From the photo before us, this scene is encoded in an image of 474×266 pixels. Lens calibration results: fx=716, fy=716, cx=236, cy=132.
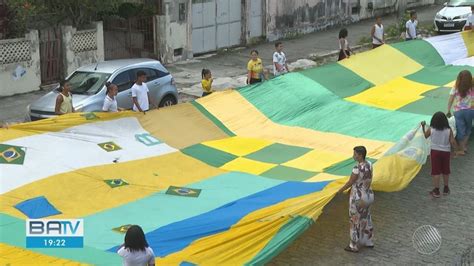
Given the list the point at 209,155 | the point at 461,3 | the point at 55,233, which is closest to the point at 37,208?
the point at 55,233

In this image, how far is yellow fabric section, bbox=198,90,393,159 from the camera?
12.4 metres

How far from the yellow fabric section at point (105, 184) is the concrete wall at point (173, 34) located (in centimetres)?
1287

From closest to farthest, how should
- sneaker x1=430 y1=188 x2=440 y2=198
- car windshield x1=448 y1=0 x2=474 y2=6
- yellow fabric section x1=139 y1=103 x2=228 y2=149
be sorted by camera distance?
sneaker x1=430 y1=188 x2=440 y2=198, yellow fabric section x1=139 y1=103 x2=228 y2=149, car windshield x1=448 y1=0 x2=474 y2=6

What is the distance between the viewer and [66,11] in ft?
68.8

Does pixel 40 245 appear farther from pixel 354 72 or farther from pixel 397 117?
pixel 354 72

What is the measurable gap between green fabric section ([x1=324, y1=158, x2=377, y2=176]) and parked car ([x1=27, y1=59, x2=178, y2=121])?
20.1 feet


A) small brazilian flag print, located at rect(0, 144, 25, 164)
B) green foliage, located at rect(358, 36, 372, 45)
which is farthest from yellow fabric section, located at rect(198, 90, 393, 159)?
green foliage, located at rect(358, 36, 372, 45)

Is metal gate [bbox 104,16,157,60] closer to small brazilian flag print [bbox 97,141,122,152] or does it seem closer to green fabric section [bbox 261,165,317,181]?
small brazilian flag print [bbox 97,141,122,152]

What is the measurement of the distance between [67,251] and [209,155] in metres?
4.00

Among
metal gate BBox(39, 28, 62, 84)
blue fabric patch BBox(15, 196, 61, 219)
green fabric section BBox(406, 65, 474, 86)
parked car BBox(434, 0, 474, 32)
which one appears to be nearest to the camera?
blue fabric patch BBox(15, 196, 61, 219)

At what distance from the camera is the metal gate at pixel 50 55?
20484 mm

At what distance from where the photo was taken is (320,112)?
14008 millimetres

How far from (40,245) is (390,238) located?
4.96 meters

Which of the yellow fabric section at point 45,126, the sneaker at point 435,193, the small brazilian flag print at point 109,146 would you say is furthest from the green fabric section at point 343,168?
the yellow fabric section at point 45,126
